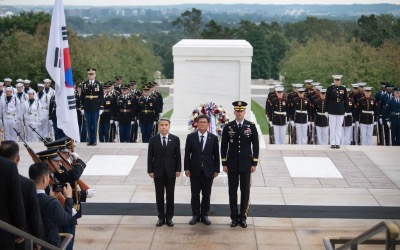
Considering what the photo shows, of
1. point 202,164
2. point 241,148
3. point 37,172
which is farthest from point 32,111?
point 37,172

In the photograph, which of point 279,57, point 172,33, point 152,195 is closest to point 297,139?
point 152,195

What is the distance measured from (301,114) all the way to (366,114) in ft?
5.04

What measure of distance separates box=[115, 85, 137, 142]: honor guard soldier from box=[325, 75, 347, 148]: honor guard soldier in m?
4.48

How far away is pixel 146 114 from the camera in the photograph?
18562 millimetres

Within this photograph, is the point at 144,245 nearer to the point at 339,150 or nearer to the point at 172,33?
the point at 339,150

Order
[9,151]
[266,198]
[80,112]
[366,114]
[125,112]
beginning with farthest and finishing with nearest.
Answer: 1. [366,114]
2. [125,112]
3. [80,112]
4. [266,198]
5. [9,151]

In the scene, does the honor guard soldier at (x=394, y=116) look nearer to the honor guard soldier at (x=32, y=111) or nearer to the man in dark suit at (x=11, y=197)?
the honor guard soldier at (x=32, y=111)

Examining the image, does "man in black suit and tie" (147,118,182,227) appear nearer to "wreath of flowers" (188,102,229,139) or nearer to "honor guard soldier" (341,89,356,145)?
"wreath of flowers" (188,102,229,139)

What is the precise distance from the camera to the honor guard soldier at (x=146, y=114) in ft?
60.9

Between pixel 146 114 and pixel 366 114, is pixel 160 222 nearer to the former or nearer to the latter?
pixel 146 114

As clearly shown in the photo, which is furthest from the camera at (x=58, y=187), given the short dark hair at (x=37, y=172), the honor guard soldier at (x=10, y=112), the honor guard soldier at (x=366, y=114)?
the honor guard soldier at (x=366, y=114)

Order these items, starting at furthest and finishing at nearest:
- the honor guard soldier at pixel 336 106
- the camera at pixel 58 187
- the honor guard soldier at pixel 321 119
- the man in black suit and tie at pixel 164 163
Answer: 1. the honor guard soldier at pixel 321 119
2. the honor guard soldier at pixel 336 106
3. the man in black suit and tie at pixel 164 163
4. the camera at pixel 58 187

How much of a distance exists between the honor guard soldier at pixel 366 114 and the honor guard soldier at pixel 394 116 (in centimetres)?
31

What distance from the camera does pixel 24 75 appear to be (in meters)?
29.3
